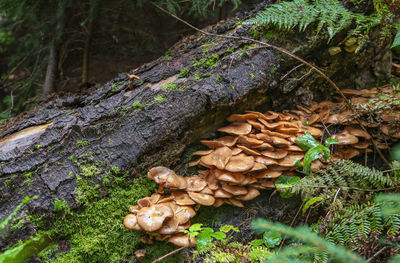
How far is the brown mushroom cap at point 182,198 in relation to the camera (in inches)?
115

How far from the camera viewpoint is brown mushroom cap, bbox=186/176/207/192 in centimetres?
304

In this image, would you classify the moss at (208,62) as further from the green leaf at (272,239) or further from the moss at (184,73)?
the green leaf at (272,239)

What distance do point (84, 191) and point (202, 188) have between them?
4.37 feet

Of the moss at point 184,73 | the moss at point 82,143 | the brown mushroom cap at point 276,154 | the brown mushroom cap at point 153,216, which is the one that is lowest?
the brown mushroom cap at point 153,216

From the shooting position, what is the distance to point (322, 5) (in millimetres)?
3656

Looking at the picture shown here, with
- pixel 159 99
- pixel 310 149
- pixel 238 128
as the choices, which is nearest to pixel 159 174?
pixel 159 99

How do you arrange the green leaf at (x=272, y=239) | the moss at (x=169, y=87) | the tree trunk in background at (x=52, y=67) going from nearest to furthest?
the green leaf at (x=272, y=239) < the moss at (x=169, y=87) < the tree trunk in background at (x=52, y=67)

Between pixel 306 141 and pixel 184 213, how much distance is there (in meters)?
1.76

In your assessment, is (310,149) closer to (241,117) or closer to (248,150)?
(248,150)

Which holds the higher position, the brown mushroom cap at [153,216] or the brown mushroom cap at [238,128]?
the brown mushroom cap at [238,128]

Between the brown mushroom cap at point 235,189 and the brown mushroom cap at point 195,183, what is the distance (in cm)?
26

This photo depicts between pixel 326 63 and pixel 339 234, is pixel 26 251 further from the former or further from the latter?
pixel 326 63

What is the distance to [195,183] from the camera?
124 inches

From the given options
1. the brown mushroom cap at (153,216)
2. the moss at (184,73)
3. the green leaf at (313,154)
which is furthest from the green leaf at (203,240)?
the moss at (184,73)
